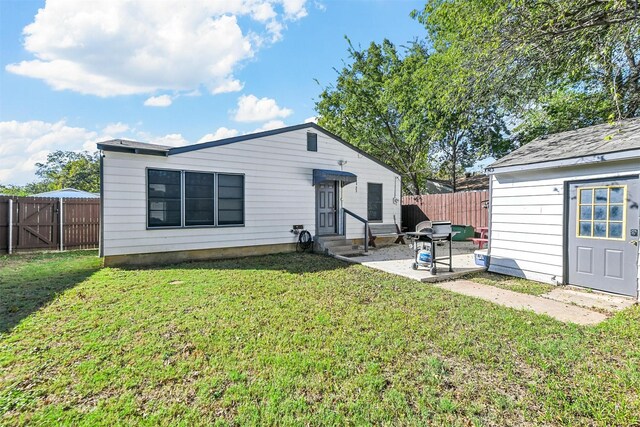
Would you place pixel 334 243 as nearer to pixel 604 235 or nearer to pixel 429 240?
pixel 429 240

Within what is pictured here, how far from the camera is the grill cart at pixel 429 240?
6.37m

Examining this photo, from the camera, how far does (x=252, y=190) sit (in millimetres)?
8766

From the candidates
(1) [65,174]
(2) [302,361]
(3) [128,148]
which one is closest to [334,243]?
(3) [128,148]

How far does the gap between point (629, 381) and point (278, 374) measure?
2.99 m

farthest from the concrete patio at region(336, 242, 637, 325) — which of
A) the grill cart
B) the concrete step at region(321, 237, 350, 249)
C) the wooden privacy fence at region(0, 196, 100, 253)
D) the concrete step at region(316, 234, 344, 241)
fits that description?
the wooden privacy fence at region(0, 196, 100, 253)

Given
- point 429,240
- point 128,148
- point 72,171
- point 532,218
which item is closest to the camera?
point 532,218

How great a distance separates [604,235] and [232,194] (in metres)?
8.36

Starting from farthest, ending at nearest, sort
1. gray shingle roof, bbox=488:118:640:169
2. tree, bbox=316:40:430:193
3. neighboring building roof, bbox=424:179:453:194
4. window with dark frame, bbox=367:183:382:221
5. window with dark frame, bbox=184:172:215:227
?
neighboring building roof, bbox=424:179:453:194, tree, bbox=316:40:430:193, window with dark frame, bbox=367:183:382:221, window with dark frame, bbox=184:172:215:227, gray shingle roof, bbox=488:118:640:169

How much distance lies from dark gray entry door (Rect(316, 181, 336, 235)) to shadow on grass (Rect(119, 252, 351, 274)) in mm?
1766

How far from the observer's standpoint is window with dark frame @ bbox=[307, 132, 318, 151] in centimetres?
971

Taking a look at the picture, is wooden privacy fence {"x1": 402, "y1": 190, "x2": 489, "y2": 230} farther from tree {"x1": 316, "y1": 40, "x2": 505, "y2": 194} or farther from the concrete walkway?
the concrete walkway

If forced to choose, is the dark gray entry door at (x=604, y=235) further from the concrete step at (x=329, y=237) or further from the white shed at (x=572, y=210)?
the concrete step at (x=329, y=237)

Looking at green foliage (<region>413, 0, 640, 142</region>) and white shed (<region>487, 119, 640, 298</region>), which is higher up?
green foliage (<region>413, 0, 640, 142</region>)

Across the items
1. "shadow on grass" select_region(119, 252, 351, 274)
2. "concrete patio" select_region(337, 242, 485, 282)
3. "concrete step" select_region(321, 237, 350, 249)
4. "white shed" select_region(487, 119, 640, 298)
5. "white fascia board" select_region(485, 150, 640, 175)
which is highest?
"white fascia board" select_region(485, 150, 640, 175)
